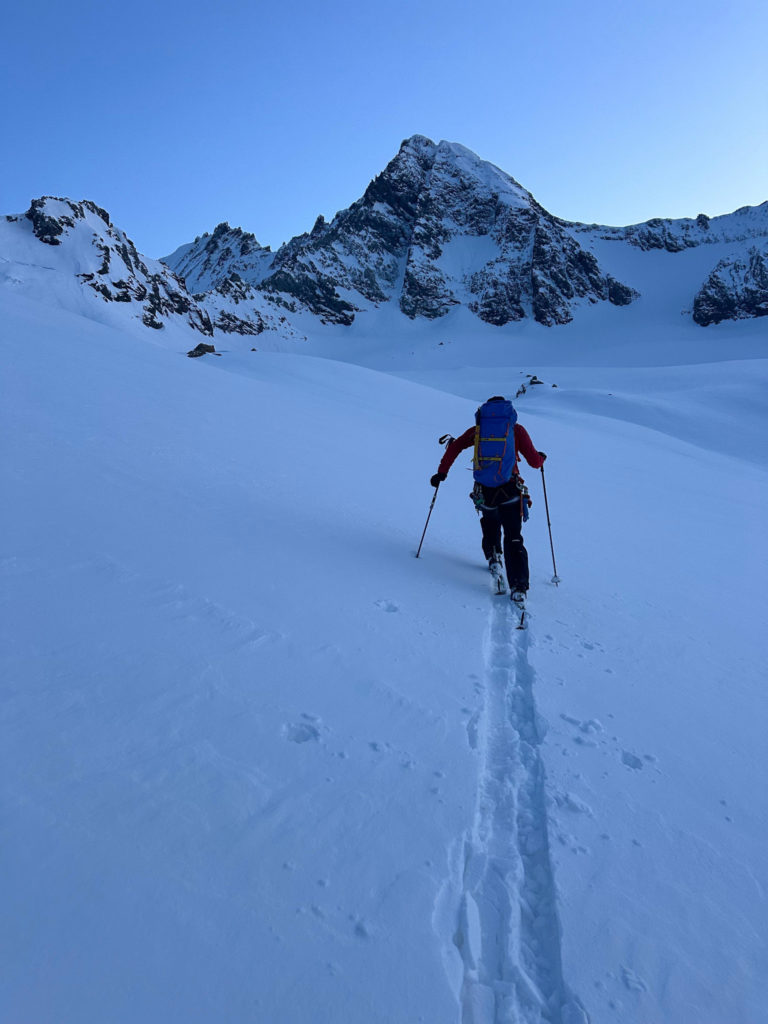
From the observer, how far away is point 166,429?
7617mm

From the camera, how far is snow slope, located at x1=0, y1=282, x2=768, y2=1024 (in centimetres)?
167

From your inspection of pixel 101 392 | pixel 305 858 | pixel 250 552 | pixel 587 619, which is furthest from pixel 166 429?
pixel 305 858

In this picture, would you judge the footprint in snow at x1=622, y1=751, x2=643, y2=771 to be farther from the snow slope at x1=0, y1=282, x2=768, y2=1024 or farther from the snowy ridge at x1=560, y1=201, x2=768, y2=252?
the snowy ridge at x1=560, y1=201, x2=768, y2=252

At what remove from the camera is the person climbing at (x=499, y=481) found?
5.43 m

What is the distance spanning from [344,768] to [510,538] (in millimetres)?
3380

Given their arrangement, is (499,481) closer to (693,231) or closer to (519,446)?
(519,446)

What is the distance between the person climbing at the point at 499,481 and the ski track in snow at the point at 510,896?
2.46 m

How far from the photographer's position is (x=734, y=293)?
273ft

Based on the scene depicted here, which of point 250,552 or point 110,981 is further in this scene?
point 250,552

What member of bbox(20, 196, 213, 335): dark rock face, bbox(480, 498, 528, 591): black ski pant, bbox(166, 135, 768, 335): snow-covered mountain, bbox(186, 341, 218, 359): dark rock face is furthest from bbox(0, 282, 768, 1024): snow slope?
bbox(166, 135, 768, 335): snow-covered mountain

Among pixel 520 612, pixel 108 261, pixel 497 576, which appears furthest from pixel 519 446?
pixel 108 261

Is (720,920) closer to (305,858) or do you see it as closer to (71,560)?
(305,858)

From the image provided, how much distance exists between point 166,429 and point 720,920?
7.56 meters

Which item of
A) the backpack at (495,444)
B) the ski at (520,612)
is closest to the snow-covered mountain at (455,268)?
the backpack at (495,444)
